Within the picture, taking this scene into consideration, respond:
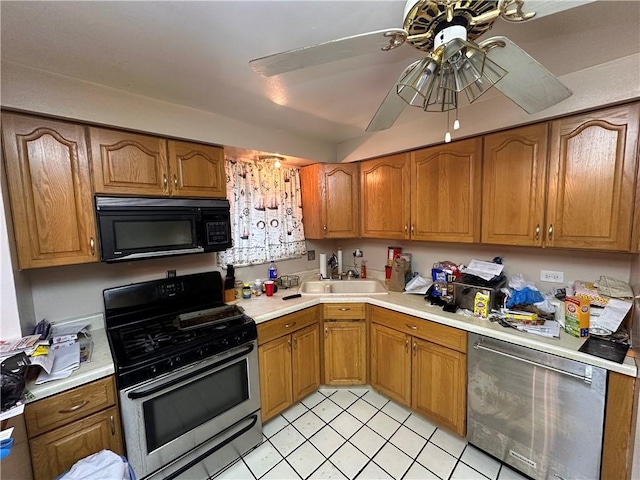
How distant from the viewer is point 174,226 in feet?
5.72

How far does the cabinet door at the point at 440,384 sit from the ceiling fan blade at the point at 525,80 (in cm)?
149

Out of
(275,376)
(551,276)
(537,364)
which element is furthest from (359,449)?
(551,276)

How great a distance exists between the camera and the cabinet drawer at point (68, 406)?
1116mm

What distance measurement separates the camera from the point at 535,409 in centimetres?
146

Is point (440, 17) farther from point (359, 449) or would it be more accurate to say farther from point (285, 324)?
point (359, 449)

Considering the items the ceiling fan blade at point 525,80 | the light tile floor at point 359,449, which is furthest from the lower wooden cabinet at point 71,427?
the ceiling fan blade at point 525,80

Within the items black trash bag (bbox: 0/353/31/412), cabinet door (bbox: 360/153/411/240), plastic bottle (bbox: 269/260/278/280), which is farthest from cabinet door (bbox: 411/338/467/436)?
black trash bag (bbox: 0/353/31/412)

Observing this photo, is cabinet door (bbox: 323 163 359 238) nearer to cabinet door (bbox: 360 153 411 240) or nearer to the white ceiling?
cabinet door (bbox: 360 153 411 240)

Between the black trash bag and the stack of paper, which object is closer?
the black trash bag

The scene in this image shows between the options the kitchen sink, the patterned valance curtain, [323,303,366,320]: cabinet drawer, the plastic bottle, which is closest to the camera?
[323,303,366,320]: cabinet drawer

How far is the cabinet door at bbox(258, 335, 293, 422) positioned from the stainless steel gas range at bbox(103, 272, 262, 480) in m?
0.10

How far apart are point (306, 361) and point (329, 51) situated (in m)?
2.14

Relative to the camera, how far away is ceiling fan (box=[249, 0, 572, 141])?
74cm

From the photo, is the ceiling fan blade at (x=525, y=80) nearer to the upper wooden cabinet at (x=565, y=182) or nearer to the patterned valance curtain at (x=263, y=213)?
the upper wooden cabinet at (x=565, y=182)
